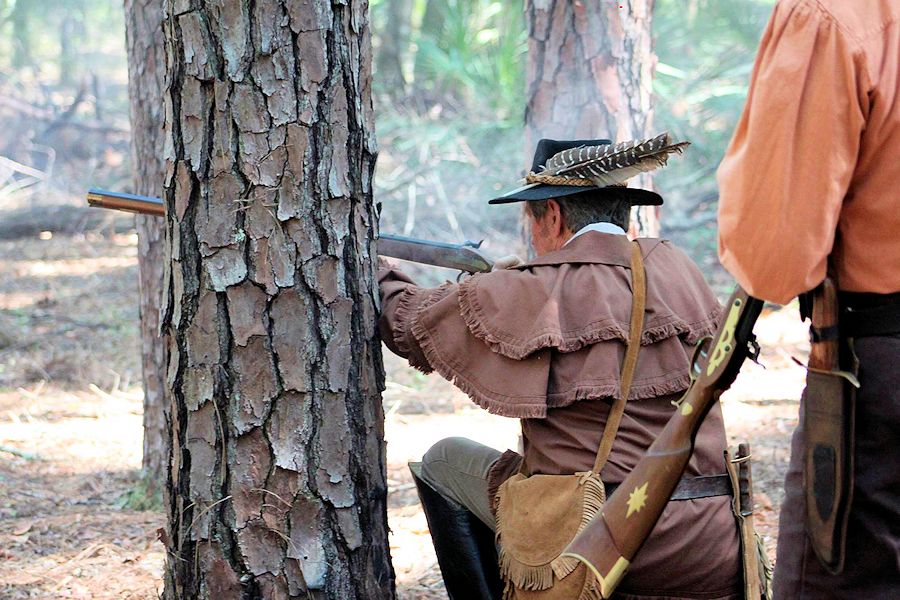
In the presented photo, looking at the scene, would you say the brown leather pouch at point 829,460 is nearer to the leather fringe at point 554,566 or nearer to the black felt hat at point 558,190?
the leather fringe at point 554,566

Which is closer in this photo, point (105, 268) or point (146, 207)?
point (146, 207)

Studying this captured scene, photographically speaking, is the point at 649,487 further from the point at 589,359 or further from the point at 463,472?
the point at 463,472

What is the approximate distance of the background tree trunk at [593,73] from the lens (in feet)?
17.0

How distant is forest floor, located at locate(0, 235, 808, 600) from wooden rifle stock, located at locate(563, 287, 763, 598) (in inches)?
76.0

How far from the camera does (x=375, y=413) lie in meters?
3.02

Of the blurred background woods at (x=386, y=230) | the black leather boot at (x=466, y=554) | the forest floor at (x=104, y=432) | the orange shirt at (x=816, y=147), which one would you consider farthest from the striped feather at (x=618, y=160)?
the forest floor at (x=104, y=432)

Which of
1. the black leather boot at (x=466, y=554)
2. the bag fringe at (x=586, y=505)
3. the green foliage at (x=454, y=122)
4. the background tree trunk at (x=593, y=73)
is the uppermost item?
the green foliage at (x=454, y=122)

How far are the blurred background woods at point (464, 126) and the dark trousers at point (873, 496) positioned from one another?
854cm

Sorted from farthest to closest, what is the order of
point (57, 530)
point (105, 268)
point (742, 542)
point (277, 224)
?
point (105, 268)
point (57, 530)
point (742, 542)
point (277, 224)

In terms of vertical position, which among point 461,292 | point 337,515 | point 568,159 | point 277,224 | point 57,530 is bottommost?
point 57,530

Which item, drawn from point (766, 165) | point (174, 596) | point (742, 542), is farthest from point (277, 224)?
point (742, 542)

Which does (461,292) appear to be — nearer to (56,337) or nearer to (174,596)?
(174,596)

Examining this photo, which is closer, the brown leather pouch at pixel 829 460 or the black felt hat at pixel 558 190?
the brown leather pouch at pixel 829 460

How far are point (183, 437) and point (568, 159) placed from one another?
150 cm
